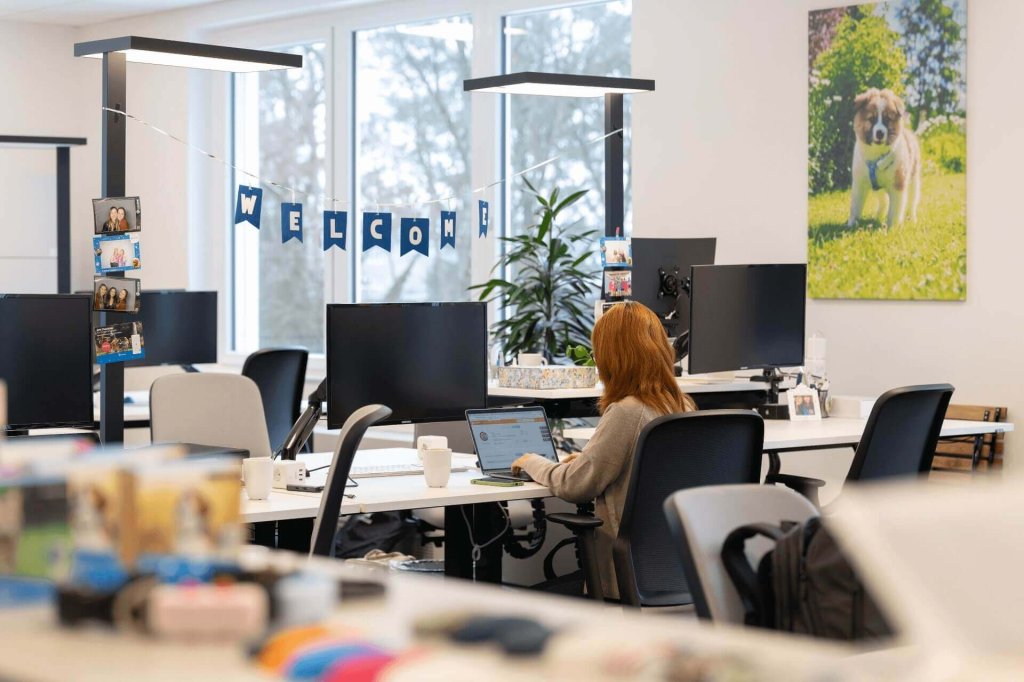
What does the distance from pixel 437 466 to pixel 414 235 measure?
4.43ft

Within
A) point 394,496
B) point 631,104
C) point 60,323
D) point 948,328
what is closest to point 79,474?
point 394,496

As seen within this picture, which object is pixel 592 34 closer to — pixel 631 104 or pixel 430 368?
pixel 631 104

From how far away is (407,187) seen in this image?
7492mm

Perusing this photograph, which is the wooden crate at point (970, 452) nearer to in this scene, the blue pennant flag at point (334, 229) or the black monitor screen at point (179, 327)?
the blue pennant flag at point (334, 229)

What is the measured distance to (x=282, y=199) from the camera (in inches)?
315

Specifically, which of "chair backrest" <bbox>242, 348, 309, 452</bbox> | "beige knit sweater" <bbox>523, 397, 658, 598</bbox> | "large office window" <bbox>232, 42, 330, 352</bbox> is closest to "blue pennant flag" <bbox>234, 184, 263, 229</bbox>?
"chair backrest" <bbox>242, 348, 309, 452</bbox>

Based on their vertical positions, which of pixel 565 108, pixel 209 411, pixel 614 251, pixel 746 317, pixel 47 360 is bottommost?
pixel 209 411

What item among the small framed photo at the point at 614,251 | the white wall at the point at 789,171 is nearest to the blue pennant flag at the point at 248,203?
the small framed photo at the point at 614,251

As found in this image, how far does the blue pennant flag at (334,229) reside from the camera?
466 centimetres

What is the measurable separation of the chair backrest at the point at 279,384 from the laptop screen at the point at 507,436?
5.92 feet

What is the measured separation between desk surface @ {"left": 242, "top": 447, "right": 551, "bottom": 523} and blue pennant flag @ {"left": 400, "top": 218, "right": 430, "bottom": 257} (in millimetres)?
1071

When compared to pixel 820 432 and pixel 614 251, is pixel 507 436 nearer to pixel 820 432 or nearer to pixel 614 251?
pixel 820 432

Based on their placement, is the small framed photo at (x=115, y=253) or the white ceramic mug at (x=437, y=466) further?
the small framed photo at (x=115, y=253)

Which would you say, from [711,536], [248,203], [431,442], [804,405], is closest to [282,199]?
[248,203]
